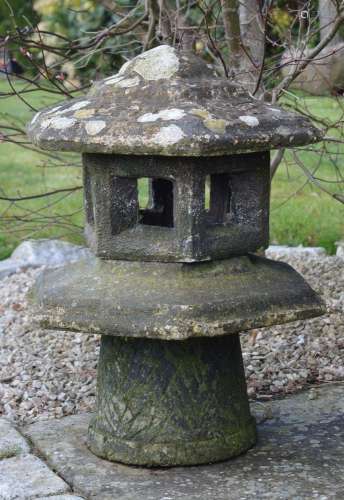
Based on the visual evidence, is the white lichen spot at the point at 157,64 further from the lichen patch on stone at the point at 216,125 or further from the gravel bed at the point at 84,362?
the gravel bed at the point at 84,362

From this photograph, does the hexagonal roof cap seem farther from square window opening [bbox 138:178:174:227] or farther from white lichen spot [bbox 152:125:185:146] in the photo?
square window opening [bbox 138:178:174:227]

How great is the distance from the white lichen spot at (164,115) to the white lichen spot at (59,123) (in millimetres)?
265

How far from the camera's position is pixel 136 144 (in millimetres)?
2967

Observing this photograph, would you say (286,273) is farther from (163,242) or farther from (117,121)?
(117,121)

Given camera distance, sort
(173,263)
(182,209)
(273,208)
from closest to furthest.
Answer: (182,209), (173,263), (273,208)

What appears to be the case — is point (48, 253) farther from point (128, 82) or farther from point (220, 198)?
point (128, 82)

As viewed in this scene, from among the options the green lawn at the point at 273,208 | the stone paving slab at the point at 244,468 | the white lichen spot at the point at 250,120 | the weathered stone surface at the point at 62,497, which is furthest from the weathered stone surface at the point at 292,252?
the weathered stone surface at the point at 62,497

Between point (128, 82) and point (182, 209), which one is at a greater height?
Answer: point (128, 82)

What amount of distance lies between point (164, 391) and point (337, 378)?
1.31 m

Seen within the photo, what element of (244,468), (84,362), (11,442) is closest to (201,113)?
(244,468)

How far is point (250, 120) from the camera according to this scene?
3.06m

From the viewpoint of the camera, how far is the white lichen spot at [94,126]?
3.06 metres

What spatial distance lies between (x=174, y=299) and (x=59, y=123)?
74 centimetres

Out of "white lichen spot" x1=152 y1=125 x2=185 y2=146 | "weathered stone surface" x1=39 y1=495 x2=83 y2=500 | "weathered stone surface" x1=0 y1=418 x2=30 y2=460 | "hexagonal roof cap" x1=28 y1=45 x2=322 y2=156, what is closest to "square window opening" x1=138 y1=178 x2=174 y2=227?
"hexagonal roof cap" x1=28 y1=45 x2=322 y2=156
